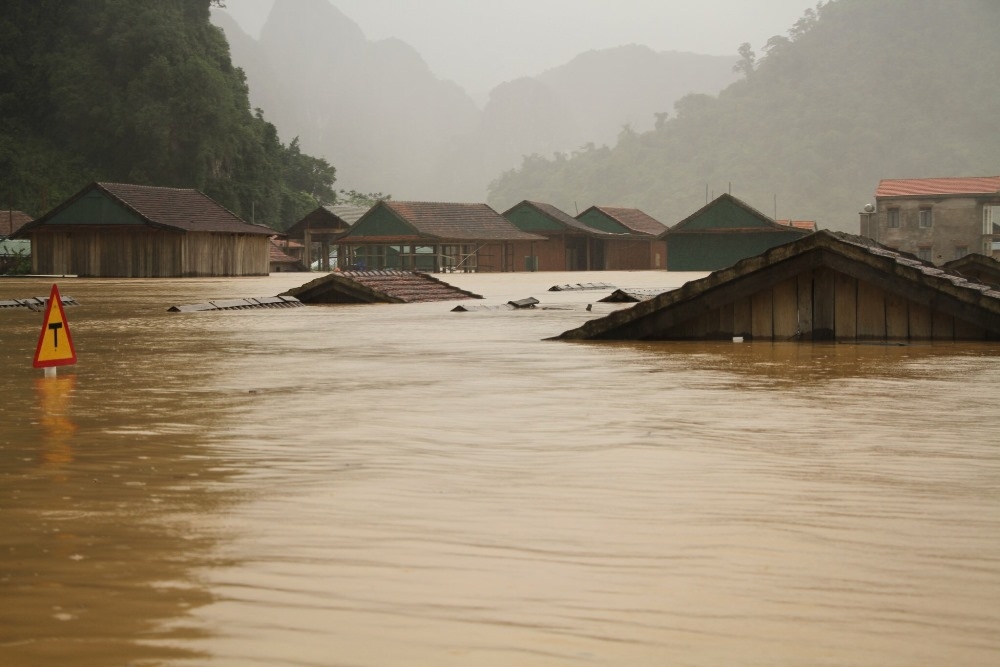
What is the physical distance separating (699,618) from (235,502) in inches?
79.7

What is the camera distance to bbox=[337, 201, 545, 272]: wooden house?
235ft

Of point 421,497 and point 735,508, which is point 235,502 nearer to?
point 421,497

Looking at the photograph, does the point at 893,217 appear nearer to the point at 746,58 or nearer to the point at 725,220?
the point at 725,220

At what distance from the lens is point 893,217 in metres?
73.6

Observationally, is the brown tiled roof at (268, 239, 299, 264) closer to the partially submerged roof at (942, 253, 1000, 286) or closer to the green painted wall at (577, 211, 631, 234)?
the green painted wall at (577, 211, 631, 234)

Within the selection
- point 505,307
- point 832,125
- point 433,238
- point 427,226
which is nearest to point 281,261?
point 427,226

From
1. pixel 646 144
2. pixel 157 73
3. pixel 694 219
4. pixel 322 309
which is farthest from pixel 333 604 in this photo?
pixel 646 144

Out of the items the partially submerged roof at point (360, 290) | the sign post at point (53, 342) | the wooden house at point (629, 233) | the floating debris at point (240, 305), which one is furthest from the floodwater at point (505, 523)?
the wooden house at point (629, 233)

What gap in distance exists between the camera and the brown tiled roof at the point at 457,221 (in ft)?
237

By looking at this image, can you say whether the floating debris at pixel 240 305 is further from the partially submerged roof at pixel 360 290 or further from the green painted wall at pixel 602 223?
the green painted wall at pixel 602 223

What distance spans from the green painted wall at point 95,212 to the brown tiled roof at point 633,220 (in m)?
36.9

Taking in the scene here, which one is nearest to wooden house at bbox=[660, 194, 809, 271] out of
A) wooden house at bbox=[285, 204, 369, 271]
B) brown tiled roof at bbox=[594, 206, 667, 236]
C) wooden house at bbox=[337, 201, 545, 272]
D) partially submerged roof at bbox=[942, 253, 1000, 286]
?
wooden house at bbox=[337, 201, 545, 272]

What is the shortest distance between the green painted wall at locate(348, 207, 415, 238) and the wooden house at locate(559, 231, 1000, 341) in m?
58.9

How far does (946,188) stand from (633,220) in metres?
24.3
